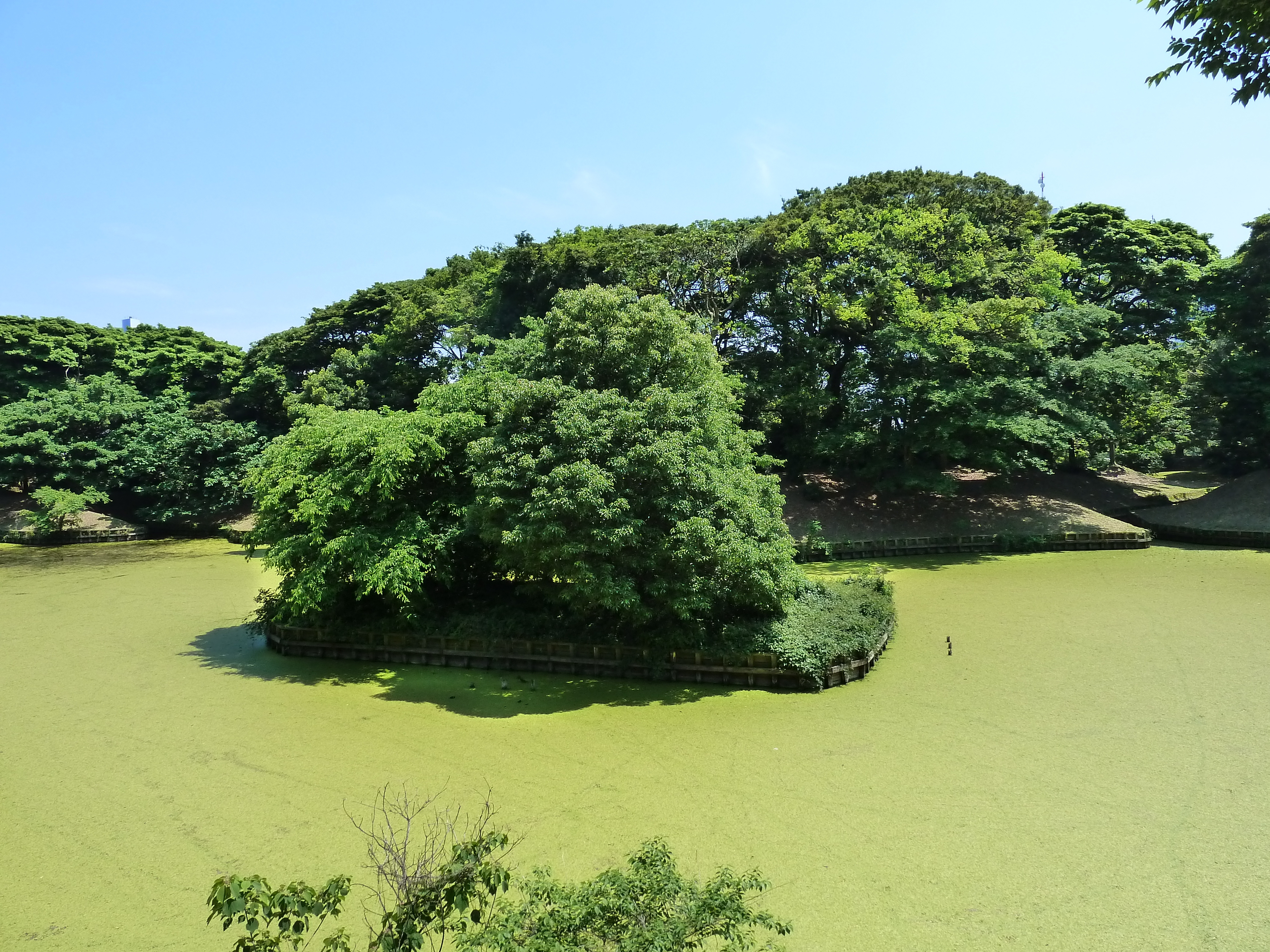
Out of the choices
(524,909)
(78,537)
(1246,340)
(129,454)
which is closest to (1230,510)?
(1246,340)

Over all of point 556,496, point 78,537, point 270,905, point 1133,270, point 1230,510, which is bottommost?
point 270,905

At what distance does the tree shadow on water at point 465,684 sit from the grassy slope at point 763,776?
0.24 feet

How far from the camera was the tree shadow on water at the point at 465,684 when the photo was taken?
11.2m

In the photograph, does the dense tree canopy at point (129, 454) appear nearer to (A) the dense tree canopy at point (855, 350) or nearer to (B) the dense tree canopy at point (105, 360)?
(A) the dense tree canopy at point (855, 350)

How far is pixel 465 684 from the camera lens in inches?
481

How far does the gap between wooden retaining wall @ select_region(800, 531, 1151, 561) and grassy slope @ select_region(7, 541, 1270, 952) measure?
821 centimetres

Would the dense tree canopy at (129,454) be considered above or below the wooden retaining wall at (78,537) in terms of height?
above

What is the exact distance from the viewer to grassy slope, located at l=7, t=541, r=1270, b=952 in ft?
20.5

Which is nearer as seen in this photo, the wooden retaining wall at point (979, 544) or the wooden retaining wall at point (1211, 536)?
the wooden retaining wall at point (1211, 536)

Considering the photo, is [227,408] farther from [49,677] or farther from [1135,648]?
[1135,648]

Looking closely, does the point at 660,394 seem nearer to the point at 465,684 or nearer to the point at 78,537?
the point at 465,684

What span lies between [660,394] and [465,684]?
583cm

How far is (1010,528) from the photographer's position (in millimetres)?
24297

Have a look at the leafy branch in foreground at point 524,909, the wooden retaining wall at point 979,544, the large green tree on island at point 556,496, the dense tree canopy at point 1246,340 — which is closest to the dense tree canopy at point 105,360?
the large green tree on island at point 556,496
